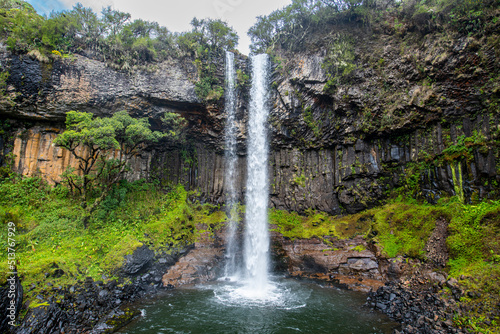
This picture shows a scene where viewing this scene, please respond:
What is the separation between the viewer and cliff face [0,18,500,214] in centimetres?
1314

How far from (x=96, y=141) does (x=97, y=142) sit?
77mm

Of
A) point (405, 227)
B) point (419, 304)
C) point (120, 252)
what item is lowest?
point (419, 304)

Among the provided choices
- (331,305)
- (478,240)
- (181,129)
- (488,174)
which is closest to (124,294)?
(331,305)

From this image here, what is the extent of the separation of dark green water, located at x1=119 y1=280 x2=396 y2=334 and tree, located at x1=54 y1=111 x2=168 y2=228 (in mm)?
8640

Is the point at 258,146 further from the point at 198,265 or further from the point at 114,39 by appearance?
the point at 114,39

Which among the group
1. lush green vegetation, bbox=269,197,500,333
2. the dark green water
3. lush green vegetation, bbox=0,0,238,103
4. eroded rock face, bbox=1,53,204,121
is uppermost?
lush green vegetation, bbox=0,0,238,103

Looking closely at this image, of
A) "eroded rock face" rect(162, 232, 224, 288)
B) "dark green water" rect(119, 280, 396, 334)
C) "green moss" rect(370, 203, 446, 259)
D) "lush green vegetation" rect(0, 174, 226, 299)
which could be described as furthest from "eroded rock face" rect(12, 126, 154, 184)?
"green moss" rect(370, 203, 446, 259)

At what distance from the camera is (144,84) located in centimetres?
1891

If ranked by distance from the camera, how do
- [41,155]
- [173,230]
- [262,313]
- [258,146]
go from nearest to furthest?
[262,313] → [173,230] → [41,155] → [258,146]

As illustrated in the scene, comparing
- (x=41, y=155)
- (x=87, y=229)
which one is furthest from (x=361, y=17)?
(x=41, y=155)

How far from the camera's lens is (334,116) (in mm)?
18641

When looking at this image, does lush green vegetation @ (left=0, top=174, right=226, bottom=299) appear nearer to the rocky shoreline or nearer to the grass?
the grass

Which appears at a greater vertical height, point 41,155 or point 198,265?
point 41,155

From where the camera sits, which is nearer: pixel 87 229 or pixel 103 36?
pixel 87 229
